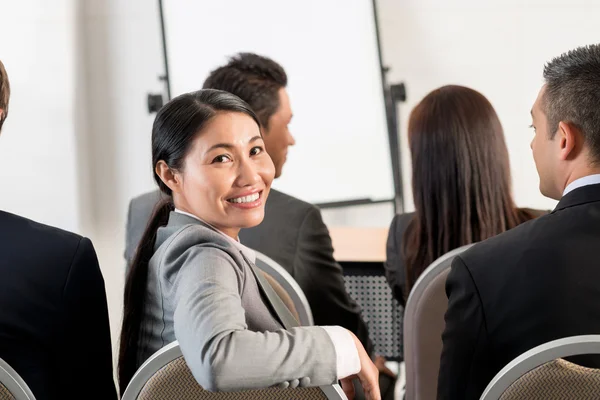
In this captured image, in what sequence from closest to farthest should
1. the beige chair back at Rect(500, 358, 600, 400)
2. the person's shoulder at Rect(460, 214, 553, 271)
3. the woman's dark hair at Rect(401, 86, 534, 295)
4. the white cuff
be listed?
the beige chair back at Rect(500, 358, 600, 400)
the white cuff
the person's shoulder at Rect(460, 214, 553, 271)
the woman's dark hair at Rect(401, 86, 534, 295)

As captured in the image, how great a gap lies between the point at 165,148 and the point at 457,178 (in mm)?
1034

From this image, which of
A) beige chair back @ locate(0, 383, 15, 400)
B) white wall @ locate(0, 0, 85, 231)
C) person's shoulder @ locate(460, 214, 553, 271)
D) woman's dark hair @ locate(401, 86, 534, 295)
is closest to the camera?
beige chair back @ locate(0, 383, 15, 400)

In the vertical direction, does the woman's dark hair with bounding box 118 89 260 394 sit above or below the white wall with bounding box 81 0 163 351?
below

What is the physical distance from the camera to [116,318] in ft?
14.3

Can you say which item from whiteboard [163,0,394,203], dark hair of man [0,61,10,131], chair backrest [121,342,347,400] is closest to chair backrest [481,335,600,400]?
chair backrest [121,342,347,400]

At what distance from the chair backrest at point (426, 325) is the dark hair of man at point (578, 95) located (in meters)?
0.36

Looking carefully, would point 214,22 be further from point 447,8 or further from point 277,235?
point 277,235

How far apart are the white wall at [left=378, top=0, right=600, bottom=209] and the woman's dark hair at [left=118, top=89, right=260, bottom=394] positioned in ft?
9.32

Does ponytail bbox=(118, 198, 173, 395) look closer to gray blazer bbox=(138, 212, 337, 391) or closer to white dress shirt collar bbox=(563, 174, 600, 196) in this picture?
gray blazer bbox=(138, 212, 337, 391)

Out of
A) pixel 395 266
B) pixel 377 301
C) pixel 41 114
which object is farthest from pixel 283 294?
pixel 41 114

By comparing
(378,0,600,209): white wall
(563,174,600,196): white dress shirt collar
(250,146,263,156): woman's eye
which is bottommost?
(563,174,600,196): white dress shirt collar

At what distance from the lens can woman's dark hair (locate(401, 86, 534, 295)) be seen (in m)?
2.36

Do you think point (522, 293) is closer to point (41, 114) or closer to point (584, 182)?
point (584, 182)

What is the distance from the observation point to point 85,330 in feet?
4.98
